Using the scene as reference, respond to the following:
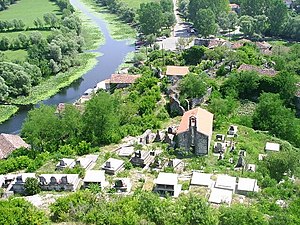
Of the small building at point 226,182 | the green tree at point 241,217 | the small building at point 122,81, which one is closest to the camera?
the green tree at point 241,217

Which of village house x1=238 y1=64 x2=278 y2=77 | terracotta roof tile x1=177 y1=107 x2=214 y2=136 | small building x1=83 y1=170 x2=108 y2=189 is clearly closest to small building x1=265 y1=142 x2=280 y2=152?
terracotta roof tile x1=177 y1=107 x2=214 y2=136

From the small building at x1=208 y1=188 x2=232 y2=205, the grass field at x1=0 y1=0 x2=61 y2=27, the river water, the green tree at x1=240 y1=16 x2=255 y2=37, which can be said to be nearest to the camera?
the small building at x1=208 y1=188 x2=232 y2=205

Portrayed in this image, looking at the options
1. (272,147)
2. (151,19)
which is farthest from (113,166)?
(151,19)

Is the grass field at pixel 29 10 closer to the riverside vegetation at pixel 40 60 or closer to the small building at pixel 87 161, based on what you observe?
the riverside vegetation at pixel 40 60

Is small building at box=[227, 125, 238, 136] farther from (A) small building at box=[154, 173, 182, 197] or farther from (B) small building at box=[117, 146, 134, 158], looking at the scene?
(A) small building at box=[154, 173, 182, 197]

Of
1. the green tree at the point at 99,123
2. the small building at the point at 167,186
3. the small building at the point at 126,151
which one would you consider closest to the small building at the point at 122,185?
the small building at the point at 167,186
